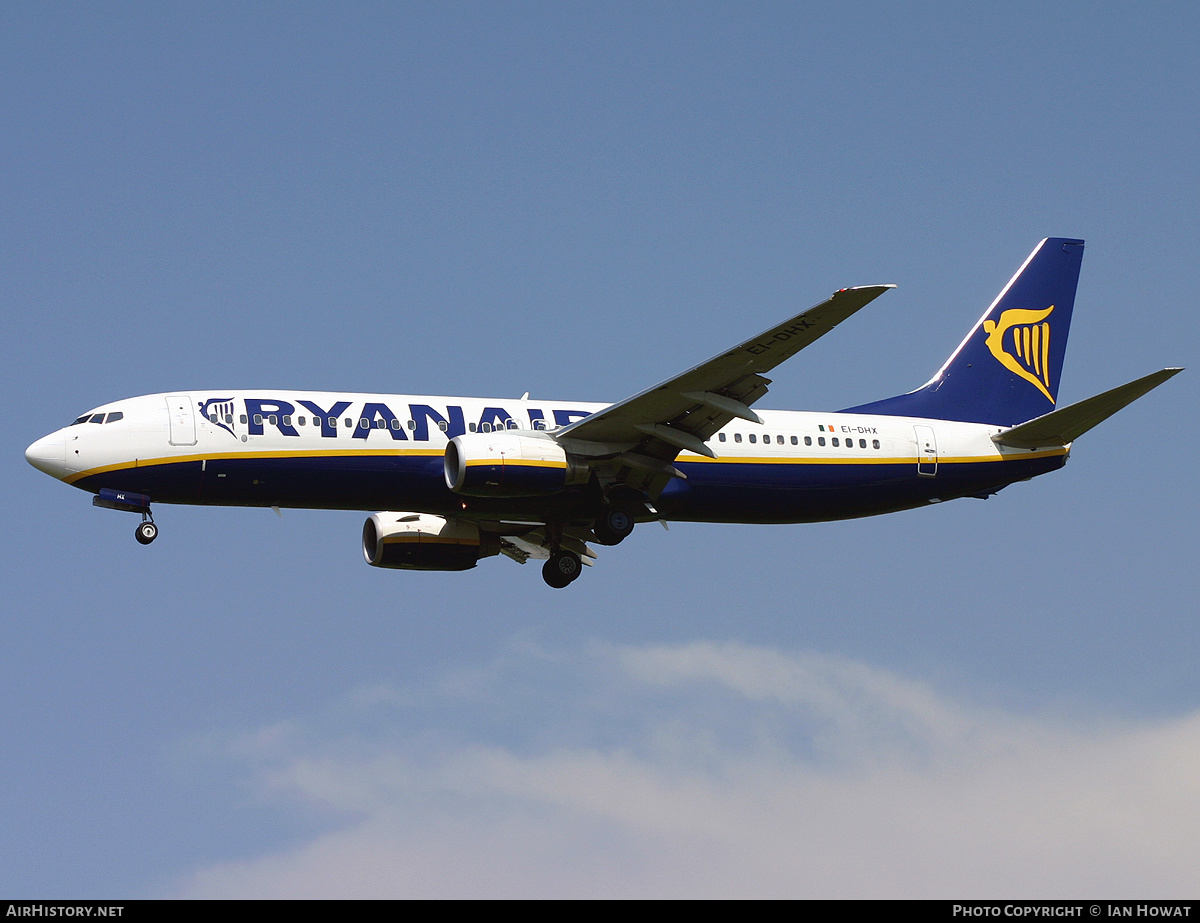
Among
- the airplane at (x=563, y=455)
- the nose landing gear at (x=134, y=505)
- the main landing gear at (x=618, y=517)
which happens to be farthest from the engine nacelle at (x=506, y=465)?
the nose landing gear at (x=134, y=505)

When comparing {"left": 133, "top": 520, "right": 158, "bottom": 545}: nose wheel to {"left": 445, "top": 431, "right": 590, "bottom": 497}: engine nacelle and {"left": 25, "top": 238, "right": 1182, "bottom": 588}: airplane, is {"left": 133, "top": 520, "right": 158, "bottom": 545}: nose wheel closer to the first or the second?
{"left": 25, "top": 238, "right": 1182, "bottom": 588}: airplane

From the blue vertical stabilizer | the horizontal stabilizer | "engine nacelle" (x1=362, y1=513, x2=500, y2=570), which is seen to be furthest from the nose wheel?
the horizontal stabilizer

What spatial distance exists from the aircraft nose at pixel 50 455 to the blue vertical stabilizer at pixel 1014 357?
63.8 ft

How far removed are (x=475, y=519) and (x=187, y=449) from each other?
6.93 meters

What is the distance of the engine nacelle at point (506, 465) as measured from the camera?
33688mm

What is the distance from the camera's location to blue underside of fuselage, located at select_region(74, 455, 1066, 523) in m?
34.2

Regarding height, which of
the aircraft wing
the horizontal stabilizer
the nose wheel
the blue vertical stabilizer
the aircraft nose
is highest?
the blue vertical stabilizer

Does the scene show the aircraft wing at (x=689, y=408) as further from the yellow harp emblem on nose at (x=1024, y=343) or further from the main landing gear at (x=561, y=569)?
the yellow harp emblem on nose at (x=1024, y=343)

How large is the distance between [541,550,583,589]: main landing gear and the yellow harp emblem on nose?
13.4m

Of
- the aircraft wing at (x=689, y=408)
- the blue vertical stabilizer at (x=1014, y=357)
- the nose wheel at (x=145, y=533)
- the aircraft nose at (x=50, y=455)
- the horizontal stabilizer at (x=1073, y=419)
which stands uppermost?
the blue vertical stabilizer at (x=1014, y=357)
